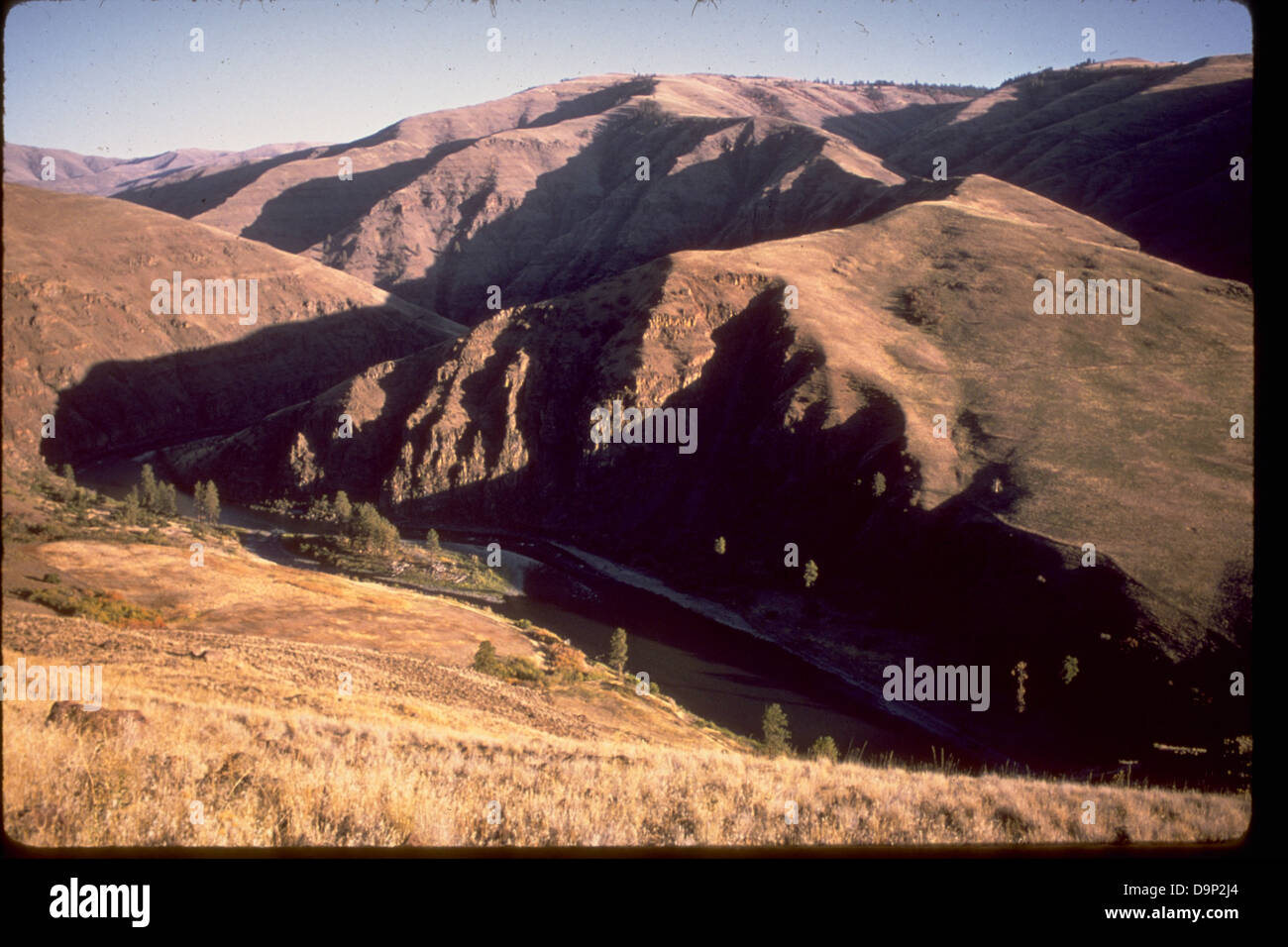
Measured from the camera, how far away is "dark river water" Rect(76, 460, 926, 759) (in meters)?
27.2

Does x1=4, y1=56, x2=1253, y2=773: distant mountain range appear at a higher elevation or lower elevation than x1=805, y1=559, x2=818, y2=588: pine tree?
higher

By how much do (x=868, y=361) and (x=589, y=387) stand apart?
21949 millimetres

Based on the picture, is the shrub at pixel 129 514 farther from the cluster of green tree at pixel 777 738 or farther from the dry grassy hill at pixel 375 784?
the cluster of green tree at pixel 777 738

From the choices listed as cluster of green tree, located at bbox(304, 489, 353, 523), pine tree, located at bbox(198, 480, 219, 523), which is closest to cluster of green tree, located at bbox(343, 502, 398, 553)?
cluster of green tree, located at bbox(304, 489, 353, 523)

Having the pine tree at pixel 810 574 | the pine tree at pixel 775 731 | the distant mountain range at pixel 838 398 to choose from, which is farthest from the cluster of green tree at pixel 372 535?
the pine tree at pixel 775 731

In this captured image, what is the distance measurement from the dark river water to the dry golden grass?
1964 centimetres

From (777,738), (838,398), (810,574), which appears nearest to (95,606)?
(777,738)

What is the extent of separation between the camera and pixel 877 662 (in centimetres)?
3080

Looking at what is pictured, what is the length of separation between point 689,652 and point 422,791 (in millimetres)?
29369

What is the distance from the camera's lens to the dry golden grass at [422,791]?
459cm

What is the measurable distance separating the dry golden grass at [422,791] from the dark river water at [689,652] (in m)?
19.6

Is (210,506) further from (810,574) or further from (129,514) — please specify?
(810,574)

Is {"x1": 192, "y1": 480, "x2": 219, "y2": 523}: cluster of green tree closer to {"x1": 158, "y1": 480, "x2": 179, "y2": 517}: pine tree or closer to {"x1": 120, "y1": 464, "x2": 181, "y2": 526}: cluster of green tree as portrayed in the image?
{"x1": 158, "y1": 480, "x2": 179, "y2": 517}: pine tree

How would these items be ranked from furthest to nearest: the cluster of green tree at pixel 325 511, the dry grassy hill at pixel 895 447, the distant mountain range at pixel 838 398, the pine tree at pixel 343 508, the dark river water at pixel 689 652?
the cluster of green tree at pixel 325 511 → the pine tree at pixel 343 508 → the distant mountain range at pixel 838 398 → the dark river water at pixel 689 652 → the dry grassy hill at pixel 895 447
